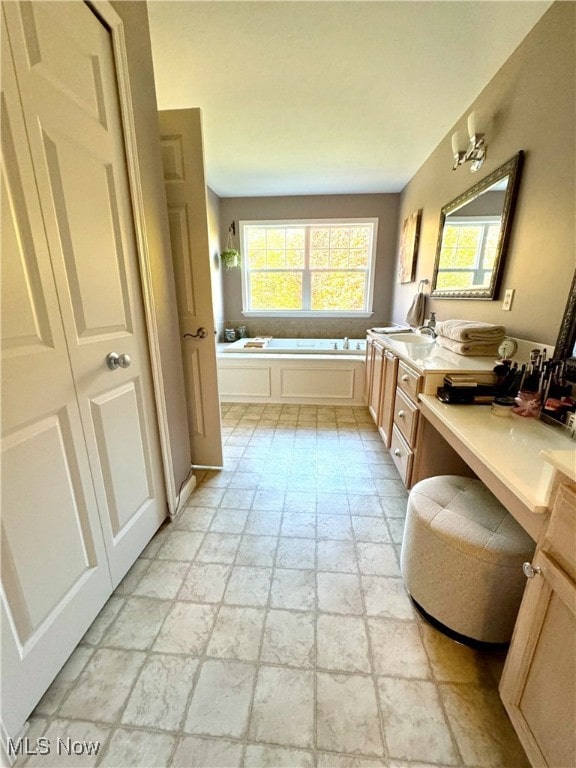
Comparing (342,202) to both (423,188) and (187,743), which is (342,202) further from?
(187,743)

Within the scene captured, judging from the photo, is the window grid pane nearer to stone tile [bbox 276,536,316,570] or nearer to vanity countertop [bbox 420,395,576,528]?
vanity countertop [bbox 420,395,576,528]

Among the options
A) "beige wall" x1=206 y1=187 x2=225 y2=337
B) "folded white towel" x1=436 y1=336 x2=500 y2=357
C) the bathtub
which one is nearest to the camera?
"folded white towel" x1=436 y1=336 x2=500 y2=357

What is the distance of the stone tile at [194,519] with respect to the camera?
63.5 inches

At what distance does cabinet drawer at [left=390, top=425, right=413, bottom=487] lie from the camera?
1.72 meters

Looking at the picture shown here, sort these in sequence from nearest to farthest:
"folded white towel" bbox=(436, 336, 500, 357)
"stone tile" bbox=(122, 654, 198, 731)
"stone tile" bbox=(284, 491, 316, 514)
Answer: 1. "stone tile" bbox=(122, 654, 198, 731)
2. "folded white towel" bbox=(436, 336, 500, 357)
3. "stone tile" bbox=(284, 491, 316, 514)

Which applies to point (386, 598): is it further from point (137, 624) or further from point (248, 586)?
point (137, 624)

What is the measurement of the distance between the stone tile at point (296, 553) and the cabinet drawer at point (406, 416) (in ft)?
2.56

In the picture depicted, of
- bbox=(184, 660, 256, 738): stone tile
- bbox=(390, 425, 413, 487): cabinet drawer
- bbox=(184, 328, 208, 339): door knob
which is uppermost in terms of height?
bbox=(184, 328, 208, 339): door knob

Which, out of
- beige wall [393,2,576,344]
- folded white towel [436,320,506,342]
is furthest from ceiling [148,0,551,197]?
folded white towel [436,320,506,342]

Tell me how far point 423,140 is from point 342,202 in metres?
1.46

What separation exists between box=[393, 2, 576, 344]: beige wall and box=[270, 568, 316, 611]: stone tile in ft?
5.01

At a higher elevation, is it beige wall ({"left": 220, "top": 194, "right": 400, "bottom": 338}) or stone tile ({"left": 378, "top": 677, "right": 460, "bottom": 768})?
beige wall ({"left": 220, "top": 194, "right": 400, "bottom": 338})

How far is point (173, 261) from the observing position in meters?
1.73

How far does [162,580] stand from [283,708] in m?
0.69
